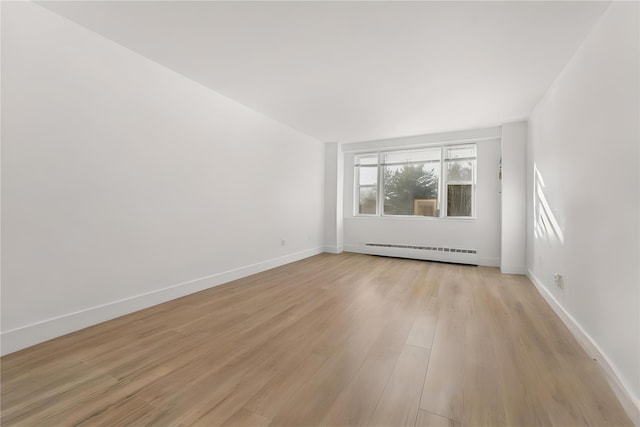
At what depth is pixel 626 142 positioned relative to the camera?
1.58 meters

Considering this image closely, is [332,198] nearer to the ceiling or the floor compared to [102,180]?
nearer to the ceiling

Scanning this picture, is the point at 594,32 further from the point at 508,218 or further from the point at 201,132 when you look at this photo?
the point at 201,132

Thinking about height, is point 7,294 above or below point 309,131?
below

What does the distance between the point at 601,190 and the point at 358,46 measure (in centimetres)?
218

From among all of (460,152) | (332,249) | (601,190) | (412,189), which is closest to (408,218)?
(412,189)

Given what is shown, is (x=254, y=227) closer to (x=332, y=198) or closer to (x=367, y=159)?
(x=332, y=198)

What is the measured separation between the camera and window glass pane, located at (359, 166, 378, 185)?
6348 mm

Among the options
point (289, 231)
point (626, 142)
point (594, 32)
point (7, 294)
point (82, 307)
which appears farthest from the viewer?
point (289, 231)

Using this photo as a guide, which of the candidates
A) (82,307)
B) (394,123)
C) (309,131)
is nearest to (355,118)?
(394,123)

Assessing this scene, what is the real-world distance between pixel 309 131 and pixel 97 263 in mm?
4050

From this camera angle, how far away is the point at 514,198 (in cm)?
441

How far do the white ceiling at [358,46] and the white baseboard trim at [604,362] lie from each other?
242cm

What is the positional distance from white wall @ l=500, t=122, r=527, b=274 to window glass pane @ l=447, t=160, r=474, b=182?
784 mm

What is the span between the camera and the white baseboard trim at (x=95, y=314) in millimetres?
1947
